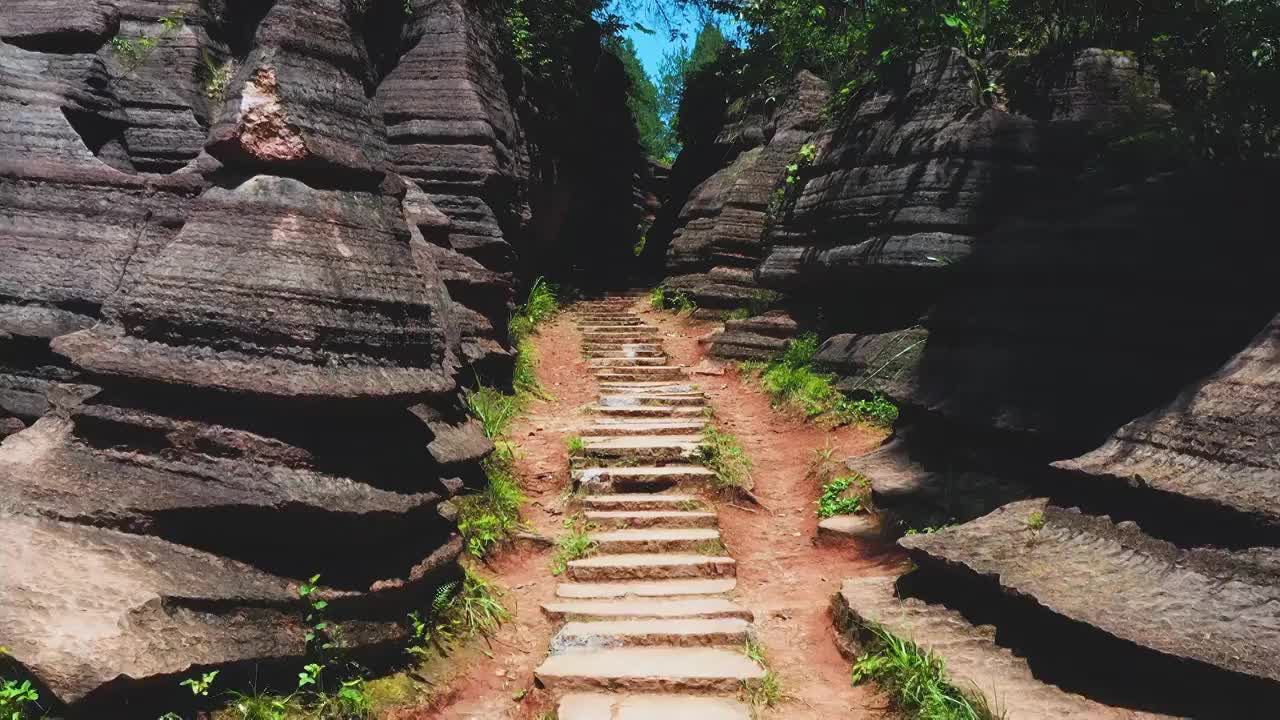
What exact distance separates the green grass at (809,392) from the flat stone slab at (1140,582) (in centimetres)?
274

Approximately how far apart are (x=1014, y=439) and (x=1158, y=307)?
1.15 m

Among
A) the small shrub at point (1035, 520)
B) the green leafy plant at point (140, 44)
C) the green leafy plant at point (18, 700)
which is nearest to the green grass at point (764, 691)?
the small shrub at point (1035, 520)

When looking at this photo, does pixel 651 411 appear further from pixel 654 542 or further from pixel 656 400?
pixel 654 542

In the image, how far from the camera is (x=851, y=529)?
595 centimetres

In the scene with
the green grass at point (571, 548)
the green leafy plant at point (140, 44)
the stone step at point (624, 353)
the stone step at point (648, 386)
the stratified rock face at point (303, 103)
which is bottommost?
the green grass at point (571, 548)

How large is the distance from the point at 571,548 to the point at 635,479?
3.51 feet

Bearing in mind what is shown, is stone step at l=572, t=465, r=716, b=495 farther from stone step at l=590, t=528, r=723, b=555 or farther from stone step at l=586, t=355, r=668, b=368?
stone step at l=586, t=355, r=668, b=368

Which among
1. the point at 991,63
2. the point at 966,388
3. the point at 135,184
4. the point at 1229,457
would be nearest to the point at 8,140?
the point at 135,184

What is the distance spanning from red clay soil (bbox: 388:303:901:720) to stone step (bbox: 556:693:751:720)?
0.15 metres

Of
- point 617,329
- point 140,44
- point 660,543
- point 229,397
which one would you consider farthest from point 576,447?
point 617,329

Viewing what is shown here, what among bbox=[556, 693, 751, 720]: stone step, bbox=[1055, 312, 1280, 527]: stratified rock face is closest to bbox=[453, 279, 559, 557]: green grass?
bbox=[556, 693, 751, 720]: stone step

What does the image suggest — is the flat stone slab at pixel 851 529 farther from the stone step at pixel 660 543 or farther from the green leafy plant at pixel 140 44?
the green leafy plant at pixel 140 44

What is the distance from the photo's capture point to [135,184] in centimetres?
575

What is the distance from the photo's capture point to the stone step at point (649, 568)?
223 inches
